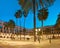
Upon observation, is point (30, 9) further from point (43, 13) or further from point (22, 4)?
point (43, 13)

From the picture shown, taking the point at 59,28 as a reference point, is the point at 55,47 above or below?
below

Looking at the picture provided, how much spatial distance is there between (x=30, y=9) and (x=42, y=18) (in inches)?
573

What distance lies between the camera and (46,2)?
32.5 m

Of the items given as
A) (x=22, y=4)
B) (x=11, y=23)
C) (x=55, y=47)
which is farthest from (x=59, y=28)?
(x=55, y=47)

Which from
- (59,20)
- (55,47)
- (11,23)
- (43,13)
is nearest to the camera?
(55,47)

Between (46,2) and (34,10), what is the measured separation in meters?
2.39

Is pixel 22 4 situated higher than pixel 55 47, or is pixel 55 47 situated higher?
pixel 22 4

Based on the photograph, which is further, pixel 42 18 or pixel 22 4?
pixel 42 18

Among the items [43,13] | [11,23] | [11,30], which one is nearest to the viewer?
[43,13]

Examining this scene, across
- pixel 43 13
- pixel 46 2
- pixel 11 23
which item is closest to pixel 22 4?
pixel 46 2

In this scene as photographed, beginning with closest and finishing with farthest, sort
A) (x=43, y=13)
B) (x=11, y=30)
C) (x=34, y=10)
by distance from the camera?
(x=34, y=10), (x=43, y=13), (x=11, y=30)

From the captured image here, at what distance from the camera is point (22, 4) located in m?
33.6

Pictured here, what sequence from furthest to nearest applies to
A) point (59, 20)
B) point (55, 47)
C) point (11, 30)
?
1. point (11, 30)
2. point (59, 20)
3. point (55, 47)

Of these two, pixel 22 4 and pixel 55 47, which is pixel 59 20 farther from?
pixel 55 47
